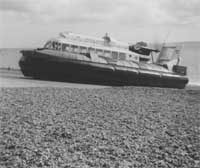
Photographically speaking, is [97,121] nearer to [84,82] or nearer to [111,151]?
[111,151]

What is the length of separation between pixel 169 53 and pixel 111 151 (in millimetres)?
15794

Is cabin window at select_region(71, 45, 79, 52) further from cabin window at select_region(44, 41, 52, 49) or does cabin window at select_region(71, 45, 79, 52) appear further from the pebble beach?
the pebble beach

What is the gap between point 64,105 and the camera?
7797mm

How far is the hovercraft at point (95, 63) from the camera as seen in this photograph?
13828 mm

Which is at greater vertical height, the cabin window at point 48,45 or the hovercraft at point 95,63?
the cabin window at point 48,45

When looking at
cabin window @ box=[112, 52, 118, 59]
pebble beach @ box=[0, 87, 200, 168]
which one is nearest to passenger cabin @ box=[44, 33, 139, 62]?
cabin window @ box=[112, 52, 118, 59]

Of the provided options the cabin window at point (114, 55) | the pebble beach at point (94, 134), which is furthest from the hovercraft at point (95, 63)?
the pebble beach at point (94, 134)

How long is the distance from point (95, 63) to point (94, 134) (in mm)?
9064

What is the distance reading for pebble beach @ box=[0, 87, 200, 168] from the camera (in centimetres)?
409

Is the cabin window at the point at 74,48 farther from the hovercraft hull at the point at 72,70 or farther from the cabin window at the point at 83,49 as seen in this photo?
the hovercraft hull at the point at 72,70

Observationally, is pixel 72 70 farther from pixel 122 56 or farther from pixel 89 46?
pixel 122 56

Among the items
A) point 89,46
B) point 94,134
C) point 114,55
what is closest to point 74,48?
point 89,46

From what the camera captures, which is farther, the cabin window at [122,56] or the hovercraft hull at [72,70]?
the cabin window at [122,56]

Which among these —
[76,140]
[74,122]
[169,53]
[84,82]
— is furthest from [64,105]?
[169,53]
